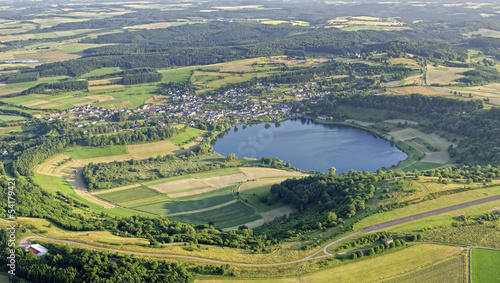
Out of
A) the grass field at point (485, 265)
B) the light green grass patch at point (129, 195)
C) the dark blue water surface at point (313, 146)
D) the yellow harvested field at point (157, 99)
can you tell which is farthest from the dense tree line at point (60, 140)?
the grass field at point (485, 265)

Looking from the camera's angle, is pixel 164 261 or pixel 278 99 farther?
pixel 278 99

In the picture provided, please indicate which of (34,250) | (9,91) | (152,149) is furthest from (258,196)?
(9,91)

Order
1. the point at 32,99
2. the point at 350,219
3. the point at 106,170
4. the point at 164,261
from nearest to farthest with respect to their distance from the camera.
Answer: the point at 164,261
the point at 350,219
the point at 106,170
the point at 32,99

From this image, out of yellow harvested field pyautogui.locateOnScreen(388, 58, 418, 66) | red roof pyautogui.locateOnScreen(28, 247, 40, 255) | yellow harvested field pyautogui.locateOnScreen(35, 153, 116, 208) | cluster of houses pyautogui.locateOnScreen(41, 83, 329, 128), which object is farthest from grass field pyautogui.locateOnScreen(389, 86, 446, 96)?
red roof pyautogui.locateOnScreen(28, 247, 40, 255)

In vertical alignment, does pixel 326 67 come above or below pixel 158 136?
above

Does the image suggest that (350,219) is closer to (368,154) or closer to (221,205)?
(221,205)

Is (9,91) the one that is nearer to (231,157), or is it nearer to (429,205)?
(231,157)

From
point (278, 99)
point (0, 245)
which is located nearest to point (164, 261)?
point (0, 245)

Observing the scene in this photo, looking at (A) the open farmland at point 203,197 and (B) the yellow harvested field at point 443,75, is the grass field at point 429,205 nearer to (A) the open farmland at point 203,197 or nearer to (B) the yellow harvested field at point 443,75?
(A) the open farmland at point 203,197
